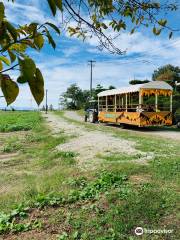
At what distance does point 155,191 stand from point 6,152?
30.8ft

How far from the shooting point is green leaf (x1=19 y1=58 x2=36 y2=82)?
3.15 feet

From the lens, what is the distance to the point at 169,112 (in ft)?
Result: 70.8

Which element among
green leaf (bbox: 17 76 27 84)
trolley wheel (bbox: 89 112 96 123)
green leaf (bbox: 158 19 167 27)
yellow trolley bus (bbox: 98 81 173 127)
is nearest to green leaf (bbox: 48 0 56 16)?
green leaf (bbox: 17 76 27 84)

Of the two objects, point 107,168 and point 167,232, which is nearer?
point 167,232

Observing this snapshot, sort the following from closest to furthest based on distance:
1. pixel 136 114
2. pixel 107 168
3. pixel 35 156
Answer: pixel 107 168
pixel 35 156
pixel 136 114

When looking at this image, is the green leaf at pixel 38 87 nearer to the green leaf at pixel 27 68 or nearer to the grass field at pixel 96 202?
the green leaf at pixel 27 68

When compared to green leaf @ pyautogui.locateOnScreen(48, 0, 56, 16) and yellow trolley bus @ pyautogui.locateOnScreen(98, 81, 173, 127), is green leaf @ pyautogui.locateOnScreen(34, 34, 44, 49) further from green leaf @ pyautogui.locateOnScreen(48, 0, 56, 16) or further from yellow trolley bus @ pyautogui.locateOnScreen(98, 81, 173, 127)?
yellow trolley bus @ pyautogui.locateOnScreen(98, 81, 173, 127)

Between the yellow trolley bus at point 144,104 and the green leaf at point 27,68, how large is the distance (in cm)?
1976

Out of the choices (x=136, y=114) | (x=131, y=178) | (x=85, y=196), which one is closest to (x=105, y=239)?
(x=85, y=196)

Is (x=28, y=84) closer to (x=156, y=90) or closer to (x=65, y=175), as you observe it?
(x=65, y=175)

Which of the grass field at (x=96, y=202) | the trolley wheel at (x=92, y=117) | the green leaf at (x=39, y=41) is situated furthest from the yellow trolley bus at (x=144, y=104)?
the green leaf at (x=39, y=41)

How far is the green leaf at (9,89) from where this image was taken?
1.00m

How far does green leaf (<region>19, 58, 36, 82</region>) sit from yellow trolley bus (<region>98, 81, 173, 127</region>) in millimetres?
19760

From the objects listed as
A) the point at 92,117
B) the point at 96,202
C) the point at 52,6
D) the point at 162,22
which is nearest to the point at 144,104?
the point at 92,117
